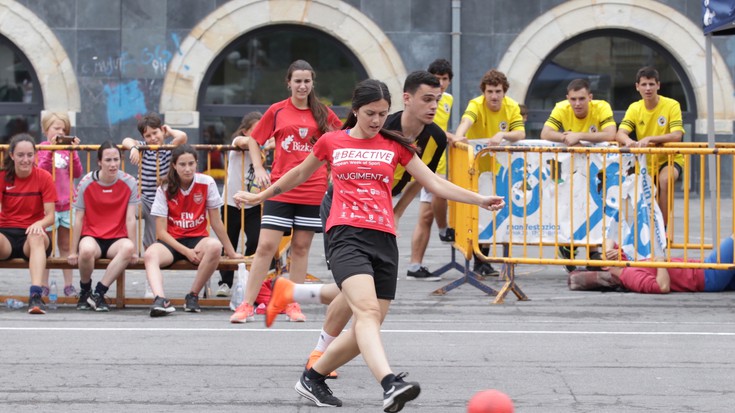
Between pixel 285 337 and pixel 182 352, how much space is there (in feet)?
2.85

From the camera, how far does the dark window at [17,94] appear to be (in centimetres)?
1970

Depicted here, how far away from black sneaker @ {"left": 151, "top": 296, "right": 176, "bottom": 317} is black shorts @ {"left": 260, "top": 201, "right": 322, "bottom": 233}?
1162 millimetres

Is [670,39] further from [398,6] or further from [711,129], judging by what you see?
[711,129]

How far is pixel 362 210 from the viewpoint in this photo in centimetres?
659

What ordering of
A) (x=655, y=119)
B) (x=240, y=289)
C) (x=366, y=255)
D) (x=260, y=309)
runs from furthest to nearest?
(x=655, y=119) → (x=240, y=289) → (x=260, y=309) → (x=366, y=255)

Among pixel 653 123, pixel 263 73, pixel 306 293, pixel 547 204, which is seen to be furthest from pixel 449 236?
pixel 263 73

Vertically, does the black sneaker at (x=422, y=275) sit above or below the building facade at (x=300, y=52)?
below

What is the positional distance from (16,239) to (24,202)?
29 centimetres

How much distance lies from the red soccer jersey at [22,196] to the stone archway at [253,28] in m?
9.30

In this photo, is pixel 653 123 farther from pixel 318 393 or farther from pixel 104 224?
pixel 318 393

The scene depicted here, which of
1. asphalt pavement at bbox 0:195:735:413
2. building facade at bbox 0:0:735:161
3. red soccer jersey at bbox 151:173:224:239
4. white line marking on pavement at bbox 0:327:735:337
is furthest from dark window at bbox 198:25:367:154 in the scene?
white line marking on pavement at bbox 0:327:735:337

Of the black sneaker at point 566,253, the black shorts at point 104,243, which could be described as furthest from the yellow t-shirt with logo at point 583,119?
the black shorts at point 104,243

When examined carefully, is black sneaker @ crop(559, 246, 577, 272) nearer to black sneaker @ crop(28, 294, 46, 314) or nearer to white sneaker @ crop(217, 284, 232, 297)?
white sneaker @ crop(217, 284, 232, 297)

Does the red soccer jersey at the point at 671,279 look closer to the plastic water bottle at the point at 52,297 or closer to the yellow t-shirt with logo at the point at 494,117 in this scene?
the yellow t-shirt with logo at the point at 494,117
